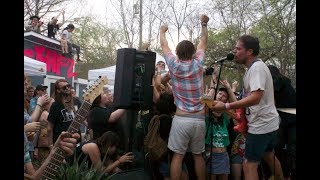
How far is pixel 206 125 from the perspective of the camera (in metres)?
4.73

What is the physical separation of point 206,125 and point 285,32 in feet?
48.6

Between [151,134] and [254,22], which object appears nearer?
[151,134]

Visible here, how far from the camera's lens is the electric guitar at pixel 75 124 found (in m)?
3.46

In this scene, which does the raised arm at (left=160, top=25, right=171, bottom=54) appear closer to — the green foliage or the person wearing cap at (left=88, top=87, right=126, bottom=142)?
the person wearing cap at (left=88, top=87, right=126, bottom=142)

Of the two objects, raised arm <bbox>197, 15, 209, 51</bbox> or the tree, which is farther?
the tree

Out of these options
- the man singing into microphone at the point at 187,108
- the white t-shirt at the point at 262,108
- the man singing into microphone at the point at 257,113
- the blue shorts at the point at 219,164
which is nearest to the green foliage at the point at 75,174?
the man singing into microphone at the point at 187,108

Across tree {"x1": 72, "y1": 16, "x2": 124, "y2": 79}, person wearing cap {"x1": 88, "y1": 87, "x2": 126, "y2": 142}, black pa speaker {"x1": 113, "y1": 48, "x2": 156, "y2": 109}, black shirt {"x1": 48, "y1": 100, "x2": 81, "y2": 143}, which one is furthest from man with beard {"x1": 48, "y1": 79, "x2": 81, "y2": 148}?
tree {"x1": 72, "y1": 16, "x2": 124, "y2": 79}

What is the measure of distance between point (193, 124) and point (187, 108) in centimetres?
17

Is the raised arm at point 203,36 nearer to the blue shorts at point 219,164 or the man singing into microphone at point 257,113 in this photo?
the man singing into microphone at point 257,113

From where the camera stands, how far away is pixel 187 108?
4301 millimetres

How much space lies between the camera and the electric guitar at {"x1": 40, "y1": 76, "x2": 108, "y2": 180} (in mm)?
3461

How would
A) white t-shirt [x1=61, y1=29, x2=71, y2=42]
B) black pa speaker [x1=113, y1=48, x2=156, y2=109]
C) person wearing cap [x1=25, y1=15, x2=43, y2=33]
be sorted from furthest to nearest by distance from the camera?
white t-shirt [x1=61, y1=29, x2=71, y2=42], person wearing cap [x1=25, y1=15, x2=43, y2=33], black pa speaker [x1=113, y1=48, x2=156, y2=109]
